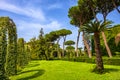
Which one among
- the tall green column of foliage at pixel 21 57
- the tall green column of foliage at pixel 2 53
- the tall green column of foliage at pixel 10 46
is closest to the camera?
the tall green column of foliage at pixel 2 53

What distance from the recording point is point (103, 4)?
167ft

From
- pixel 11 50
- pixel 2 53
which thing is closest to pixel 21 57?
pixel 11 50

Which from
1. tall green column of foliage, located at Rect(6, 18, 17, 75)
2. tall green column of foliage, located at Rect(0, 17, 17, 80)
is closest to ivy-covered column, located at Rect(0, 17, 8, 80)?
tall green column of foliage, located at Rect(0, 17, 17, 80)

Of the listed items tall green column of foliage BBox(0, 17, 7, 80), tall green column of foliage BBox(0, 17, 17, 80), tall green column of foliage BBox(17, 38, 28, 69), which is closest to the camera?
tall green column of foliage BBox(0, 17, 7, 80)

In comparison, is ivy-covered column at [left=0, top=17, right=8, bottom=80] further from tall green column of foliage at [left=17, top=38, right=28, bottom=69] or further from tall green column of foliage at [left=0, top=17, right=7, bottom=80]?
tall green column of foliage at [left=17, top=38, right=28, bottom=69]

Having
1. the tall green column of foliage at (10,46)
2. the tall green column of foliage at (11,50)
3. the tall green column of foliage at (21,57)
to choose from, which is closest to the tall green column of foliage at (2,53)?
the tall green column of foliage at (10,46)

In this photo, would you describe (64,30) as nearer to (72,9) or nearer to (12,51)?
(72,9)

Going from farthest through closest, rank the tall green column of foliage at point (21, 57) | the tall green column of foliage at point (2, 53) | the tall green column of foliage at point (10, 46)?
the tall green column of foliage at point (21, 57) → the tall green column of foliage at point (10, 46) → the tall green column of foliage at point (2, 53)

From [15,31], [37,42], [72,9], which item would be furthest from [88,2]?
[15,31]

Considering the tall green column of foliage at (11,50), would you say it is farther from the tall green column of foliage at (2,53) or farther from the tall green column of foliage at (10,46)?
the tall green column of foliage at (2,53)

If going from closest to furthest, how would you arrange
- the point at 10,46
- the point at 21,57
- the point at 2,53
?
the point at 2,53
the point at 10,46
the point at 21,57

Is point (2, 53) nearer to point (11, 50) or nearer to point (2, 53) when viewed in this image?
point (2, 53)

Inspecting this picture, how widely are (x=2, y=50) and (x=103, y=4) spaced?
3421cm

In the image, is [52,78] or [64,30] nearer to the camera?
[52,78]
